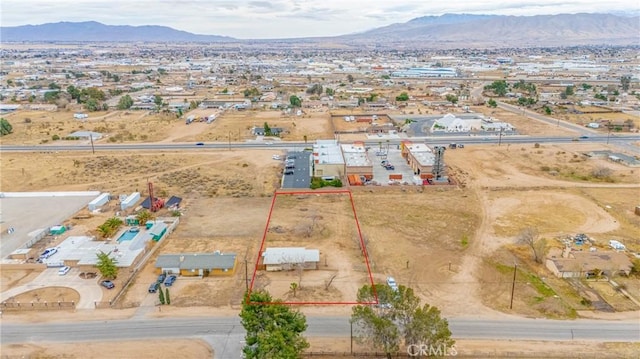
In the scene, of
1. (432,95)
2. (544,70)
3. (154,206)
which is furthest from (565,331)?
(544,70)

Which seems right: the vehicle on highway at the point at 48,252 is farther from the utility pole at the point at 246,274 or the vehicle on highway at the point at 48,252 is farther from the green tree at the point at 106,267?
the utility pole at the point at 246,274

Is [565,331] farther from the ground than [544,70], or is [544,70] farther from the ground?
[544,70]

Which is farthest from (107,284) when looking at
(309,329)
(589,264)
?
(589,264)

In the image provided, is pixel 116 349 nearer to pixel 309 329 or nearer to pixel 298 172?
pixel 309 329

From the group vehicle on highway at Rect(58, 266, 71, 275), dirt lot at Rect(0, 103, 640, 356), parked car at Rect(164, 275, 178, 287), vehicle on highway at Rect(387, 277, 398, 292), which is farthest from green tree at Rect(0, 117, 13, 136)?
vehicle on highway at Rect(387, 277, 398, 292)

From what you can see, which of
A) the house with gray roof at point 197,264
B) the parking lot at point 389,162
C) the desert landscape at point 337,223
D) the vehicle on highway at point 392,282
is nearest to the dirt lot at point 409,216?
the desert landscape at point 337,223

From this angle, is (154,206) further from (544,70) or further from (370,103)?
(544,70)
